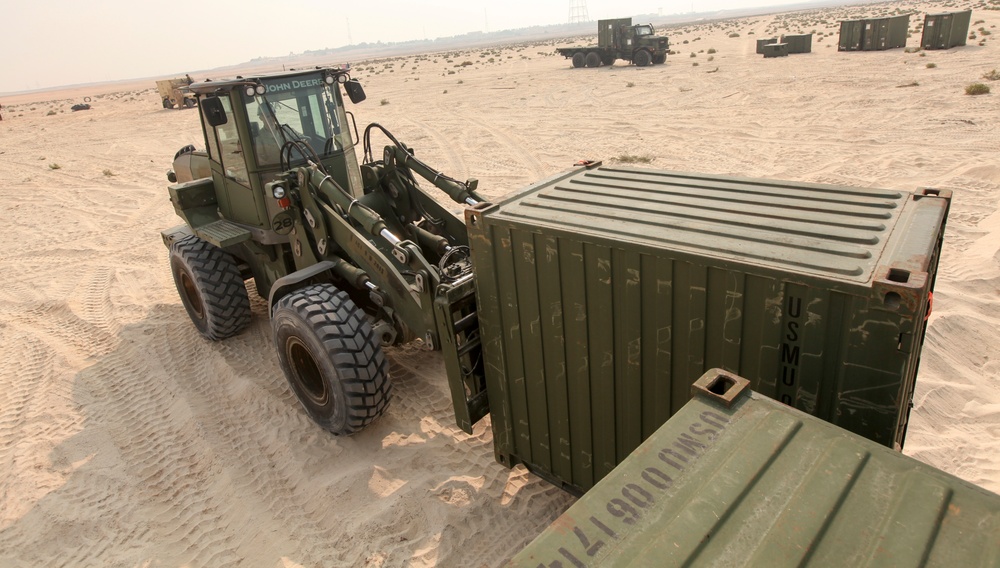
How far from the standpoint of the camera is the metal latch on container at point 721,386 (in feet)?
7.29

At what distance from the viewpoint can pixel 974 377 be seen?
4.86 meters

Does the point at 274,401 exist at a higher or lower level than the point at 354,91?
lower

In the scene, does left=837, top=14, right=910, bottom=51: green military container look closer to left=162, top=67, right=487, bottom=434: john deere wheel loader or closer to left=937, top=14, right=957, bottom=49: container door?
left=937, top=14, right=957, bottom=49: container door

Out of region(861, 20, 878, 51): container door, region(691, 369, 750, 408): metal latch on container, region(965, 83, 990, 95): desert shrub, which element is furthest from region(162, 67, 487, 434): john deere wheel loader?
region(861, 20, 878, 51): container door

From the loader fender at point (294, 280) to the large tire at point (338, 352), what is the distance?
197mm

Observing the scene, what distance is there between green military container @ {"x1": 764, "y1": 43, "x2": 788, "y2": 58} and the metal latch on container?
94.3 feet

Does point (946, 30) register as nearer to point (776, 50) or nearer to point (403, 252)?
→ point (776, 50)

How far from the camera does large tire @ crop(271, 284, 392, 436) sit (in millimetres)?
4520

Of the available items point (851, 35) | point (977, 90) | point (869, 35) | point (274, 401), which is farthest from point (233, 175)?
point (851, 35)

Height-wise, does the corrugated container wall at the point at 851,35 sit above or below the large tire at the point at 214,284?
above

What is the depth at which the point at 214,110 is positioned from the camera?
512 centimetres

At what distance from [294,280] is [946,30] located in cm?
2685

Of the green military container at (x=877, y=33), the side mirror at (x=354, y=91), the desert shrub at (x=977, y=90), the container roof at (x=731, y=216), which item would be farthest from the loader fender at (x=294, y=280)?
the green military container at (x=877, y=33)

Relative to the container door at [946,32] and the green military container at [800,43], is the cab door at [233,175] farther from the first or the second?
the green military container at [800,43]
